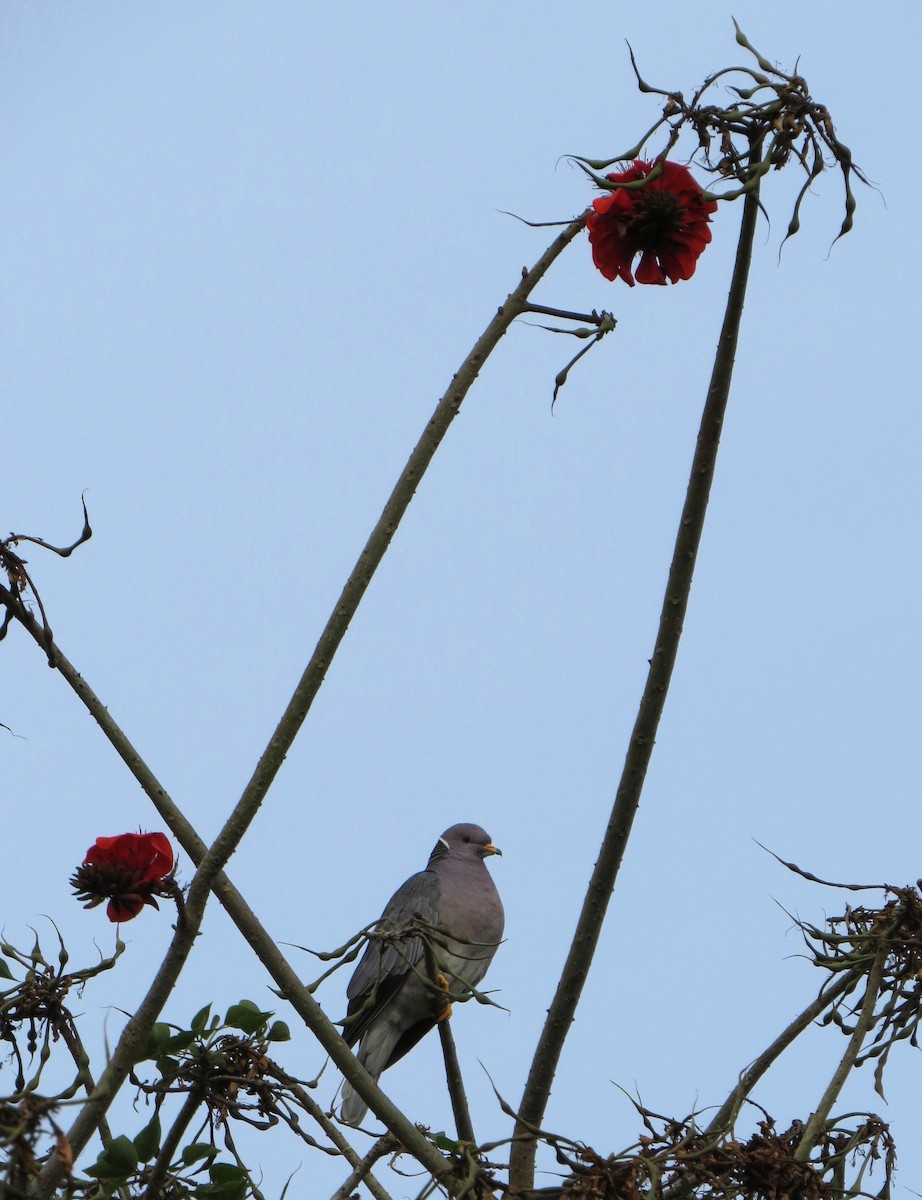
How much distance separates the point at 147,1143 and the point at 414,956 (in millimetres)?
3621

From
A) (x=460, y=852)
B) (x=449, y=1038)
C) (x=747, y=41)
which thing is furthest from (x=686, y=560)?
(x=460, y=852)

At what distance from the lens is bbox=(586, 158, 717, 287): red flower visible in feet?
9.86

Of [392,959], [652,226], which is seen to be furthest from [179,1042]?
[392,959]

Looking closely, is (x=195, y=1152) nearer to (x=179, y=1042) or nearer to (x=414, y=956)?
(x=179, y=1042)

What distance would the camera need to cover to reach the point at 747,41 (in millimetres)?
2789

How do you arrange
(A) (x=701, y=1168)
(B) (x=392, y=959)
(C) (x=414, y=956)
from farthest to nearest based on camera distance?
(B) (x=392, y=959) < (C) (x=414, y=956) < (A) (x=701, y=1168)

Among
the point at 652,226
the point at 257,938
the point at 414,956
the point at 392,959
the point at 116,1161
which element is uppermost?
the point at 392,959

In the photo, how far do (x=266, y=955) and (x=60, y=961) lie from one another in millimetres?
632

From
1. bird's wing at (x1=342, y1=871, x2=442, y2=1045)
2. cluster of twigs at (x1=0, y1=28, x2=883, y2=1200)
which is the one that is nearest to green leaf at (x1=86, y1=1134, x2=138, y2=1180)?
cluster of twigs at (x1=0, y1=28, x2=883, y2=1200)

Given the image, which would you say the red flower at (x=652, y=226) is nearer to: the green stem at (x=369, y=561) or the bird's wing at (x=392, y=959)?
the green stem at (x=369, y=561)

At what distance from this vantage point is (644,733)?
127 inches

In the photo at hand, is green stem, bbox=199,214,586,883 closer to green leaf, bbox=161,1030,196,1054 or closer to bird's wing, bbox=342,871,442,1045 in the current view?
green leaf, bbox=161,1030,196,1054

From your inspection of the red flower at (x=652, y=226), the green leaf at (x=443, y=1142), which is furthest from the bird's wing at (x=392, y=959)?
the red flower at (x=652, y=226)

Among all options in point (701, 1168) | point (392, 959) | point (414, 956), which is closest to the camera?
point (701, 1168)
